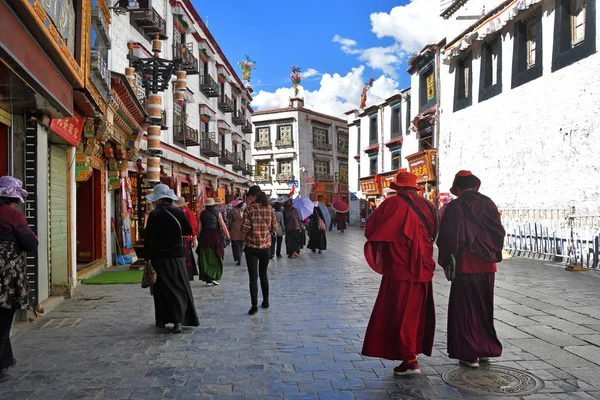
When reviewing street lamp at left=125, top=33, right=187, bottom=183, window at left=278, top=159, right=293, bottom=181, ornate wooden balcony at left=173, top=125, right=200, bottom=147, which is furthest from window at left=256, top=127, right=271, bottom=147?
street lamp at left=125, top=33, right=187, bottom=183

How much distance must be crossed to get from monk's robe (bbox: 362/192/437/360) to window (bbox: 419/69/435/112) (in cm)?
2035

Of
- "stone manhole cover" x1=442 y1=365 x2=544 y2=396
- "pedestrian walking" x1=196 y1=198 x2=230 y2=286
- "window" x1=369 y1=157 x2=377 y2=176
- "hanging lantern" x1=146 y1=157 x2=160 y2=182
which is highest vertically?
"window" x1=369 y1=157 x2=377 y2=176

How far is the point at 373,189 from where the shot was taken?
34.0 metres

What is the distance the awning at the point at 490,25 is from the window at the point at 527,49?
423 millimetres

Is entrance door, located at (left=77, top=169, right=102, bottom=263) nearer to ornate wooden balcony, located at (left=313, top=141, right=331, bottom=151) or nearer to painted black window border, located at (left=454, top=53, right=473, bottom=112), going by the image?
painted black window border, located at (left=454, top=53, right=473, bottom=112)

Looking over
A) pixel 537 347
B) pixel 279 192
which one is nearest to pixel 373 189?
pixel 279 192

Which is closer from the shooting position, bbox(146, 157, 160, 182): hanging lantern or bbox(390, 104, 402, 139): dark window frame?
bbox(146, 157, 160, 182): hanging lantern

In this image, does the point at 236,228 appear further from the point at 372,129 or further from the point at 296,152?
the point at 296,152

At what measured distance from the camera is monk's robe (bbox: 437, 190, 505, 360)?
173 inches

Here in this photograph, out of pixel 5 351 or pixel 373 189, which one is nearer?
pixel 5 351

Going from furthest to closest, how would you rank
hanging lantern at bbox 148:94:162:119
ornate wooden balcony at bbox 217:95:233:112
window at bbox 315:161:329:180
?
window at bbox 315:161:329:180 → ornate wooden balcony at bbox 217:95:233:112 → hanging lantern at bbox 148:94:162:119

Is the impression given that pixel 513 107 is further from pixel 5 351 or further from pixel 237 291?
pixel 5 351

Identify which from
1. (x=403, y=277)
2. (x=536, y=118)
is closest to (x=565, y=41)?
(x=536, y=118)

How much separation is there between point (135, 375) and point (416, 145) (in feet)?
77.8
